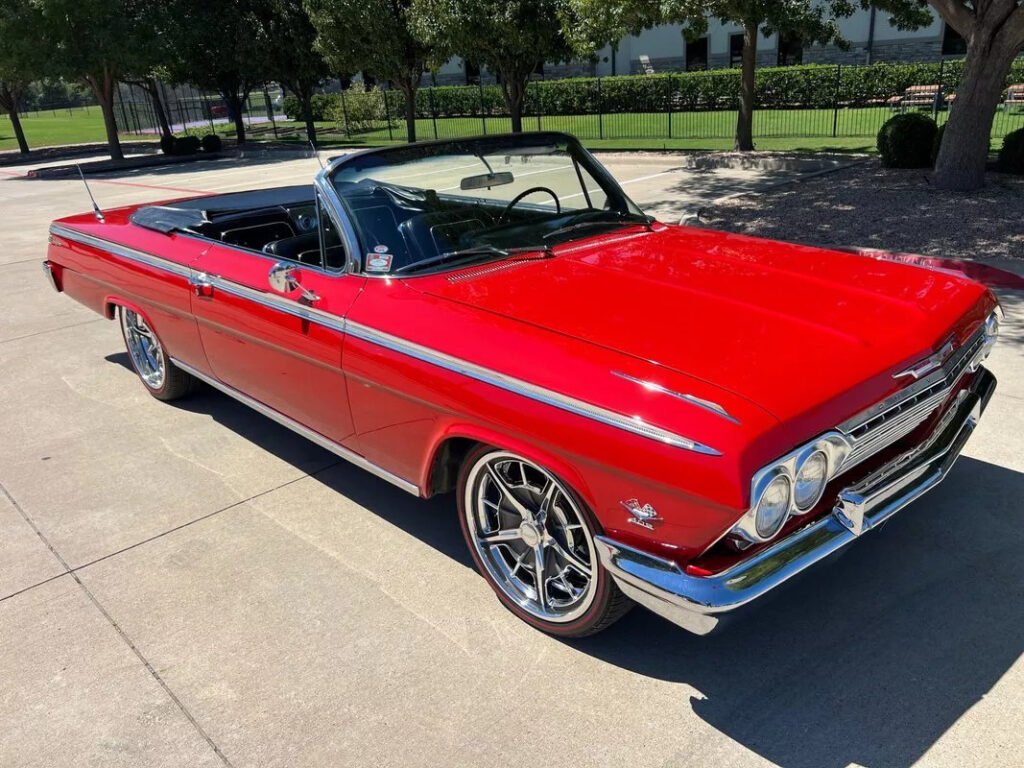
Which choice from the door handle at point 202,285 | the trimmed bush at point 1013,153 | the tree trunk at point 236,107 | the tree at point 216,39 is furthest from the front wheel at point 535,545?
the tree trunk at point 236,107

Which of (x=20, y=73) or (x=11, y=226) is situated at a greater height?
(x=20, y=73)

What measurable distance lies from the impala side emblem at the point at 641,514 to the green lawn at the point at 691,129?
437 inches

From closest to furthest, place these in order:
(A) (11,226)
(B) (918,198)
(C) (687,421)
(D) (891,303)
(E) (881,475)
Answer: (C) (687,421) < (E) (881,475) < (D) (891,303) < (B) (918,198) < (A) (11,226)

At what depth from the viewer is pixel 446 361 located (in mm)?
2973

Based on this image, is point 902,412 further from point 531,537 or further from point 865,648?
point 531,537

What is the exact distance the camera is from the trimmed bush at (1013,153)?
1148 cm

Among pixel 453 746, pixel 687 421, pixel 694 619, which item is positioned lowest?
pixel 453 746

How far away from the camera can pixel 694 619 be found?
2.45 metres

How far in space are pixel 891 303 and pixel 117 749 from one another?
3.11 m

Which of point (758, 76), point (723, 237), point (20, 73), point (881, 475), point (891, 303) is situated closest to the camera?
point (881, 475)

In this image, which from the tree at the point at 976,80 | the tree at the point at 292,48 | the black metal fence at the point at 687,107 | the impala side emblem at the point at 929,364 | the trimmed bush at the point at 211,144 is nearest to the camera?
the impala side emblem at the point at 929,364

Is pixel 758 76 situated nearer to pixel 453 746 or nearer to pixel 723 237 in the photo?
pixel 723 237

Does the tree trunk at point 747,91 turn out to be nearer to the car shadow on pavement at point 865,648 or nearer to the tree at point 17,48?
the car shadow on pavement at point 865,648

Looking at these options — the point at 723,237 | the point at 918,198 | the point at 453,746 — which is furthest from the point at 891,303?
the point at 918,198
